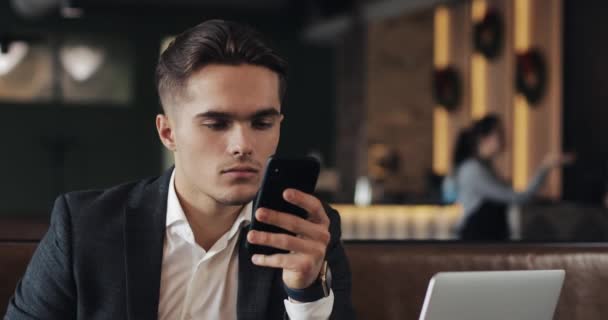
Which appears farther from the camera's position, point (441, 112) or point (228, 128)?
point (441, 112)

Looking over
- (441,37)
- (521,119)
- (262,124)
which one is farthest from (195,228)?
(441,37)

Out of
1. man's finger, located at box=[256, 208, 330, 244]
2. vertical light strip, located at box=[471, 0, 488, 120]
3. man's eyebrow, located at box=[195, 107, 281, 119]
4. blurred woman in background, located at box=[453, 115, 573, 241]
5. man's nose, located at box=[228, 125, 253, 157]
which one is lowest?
blurred woman in background, located at box=[453, 115, 573, 241]

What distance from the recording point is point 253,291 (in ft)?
5.25

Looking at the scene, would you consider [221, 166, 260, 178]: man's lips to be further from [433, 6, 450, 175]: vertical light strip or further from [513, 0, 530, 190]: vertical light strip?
[433, 6, 450, 175]: vertical light strip

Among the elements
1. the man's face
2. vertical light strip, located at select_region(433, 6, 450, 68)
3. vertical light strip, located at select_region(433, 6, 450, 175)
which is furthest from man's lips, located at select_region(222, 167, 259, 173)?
vertical light strip, located at select_region(433, 6, 450, 68)

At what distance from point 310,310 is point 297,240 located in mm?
146

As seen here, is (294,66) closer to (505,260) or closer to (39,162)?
(39,162)

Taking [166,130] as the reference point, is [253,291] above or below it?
below

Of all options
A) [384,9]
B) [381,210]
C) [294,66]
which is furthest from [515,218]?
[294,66]

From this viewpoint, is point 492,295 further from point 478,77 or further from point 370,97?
point 370,97

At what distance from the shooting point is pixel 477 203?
4.86m

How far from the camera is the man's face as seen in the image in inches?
58.7

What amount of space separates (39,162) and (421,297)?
9939 millimetres

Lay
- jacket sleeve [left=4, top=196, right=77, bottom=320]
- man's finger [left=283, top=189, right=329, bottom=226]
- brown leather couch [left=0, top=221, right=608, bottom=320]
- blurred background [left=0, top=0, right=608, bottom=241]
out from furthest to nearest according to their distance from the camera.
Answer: blurred background [left=0, top=0, right=608, bottom=241], brown leather couch [left=0, top=221, right=608, bottom=320], jacket sleeve [left=4, top=196, right=77, bottom=320], man's finger [left=283, top=189, right=329, bottom=226]
